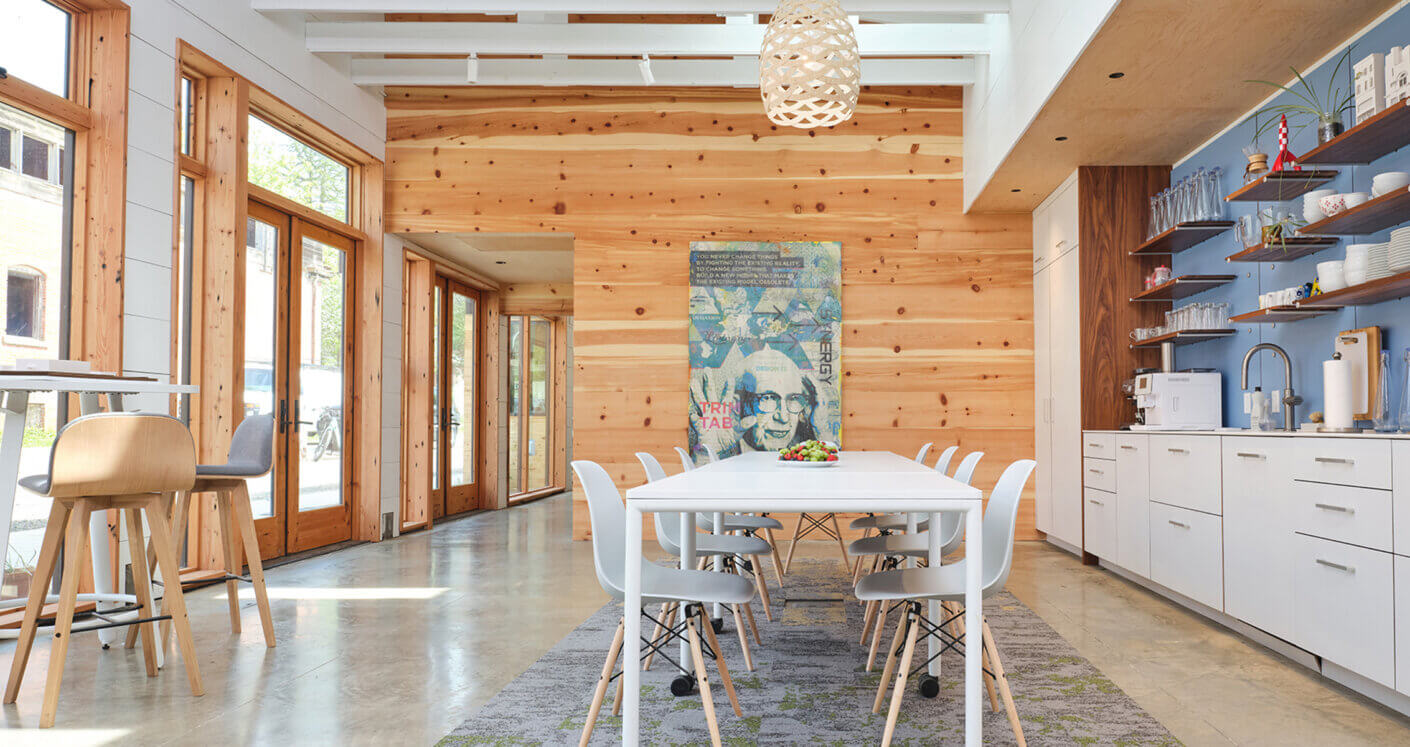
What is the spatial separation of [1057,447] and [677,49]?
3.70 metres

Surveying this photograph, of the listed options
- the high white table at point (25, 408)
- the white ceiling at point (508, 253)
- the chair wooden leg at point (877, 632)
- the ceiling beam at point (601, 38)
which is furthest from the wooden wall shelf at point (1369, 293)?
the white ceiling at point (508, 253)

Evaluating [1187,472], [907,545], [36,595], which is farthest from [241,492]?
[1187,472]

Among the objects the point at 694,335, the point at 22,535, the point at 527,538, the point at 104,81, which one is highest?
the point at 104,81

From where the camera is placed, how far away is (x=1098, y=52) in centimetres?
414

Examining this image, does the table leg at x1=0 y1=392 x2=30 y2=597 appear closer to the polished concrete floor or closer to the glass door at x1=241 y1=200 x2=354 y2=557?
the polished concrete floor

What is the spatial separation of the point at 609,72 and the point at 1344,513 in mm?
5315

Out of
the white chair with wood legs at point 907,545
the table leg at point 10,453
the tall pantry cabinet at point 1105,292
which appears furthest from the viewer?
the tall pantry cabinet at point 1105,292

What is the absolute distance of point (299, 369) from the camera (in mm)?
6398

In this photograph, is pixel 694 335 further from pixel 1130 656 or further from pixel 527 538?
pixel 1130 656

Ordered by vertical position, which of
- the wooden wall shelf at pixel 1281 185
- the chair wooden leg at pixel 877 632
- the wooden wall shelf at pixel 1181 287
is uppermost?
the wooden wall shelf at pixel 1281 185

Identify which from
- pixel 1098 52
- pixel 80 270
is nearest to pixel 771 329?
pixel 1098 52

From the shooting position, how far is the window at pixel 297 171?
235 inches

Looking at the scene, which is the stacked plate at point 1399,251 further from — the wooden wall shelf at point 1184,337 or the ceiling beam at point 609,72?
the ceiling beam at point 609,72

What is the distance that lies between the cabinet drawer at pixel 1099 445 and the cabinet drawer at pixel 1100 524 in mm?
221
